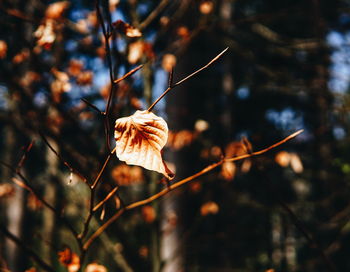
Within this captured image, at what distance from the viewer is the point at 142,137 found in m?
0.66

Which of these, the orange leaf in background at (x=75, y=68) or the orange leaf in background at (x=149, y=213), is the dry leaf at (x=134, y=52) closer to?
the orange leaf in background at (x=75, y=68)

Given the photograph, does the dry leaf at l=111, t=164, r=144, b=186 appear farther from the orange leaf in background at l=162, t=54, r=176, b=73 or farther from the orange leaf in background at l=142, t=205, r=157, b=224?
the orange leaf in background at l=162, t=54, r=176, b=73

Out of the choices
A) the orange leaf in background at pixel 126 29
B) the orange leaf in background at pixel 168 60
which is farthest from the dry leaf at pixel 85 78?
the orange leaf in background at pixel 126 29

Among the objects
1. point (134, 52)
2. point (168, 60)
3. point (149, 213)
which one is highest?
point (134, 52)

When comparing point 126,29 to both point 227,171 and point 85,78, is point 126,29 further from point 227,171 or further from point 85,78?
point 85,78

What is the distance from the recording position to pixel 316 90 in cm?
251

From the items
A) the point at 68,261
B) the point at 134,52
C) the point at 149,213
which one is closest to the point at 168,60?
the point at 134,52

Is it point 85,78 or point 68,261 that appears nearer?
point 68,261

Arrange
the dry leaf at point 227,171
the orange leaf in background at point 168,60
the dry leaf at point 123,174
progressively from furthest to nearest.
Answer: the dry leaf at point 123,174 < the orange leaf in background at point 168,60 < the dry leaf at point 227,171

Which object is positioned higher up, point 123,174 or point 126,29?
point 126,29

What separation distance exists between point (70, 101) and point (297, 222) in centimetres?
208

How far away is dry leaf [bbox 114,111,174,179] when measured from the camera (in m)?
0.64

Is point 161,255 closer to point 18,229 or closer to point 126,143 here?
point 126,143

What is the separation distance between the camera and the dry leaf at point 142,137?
25.1 inches
